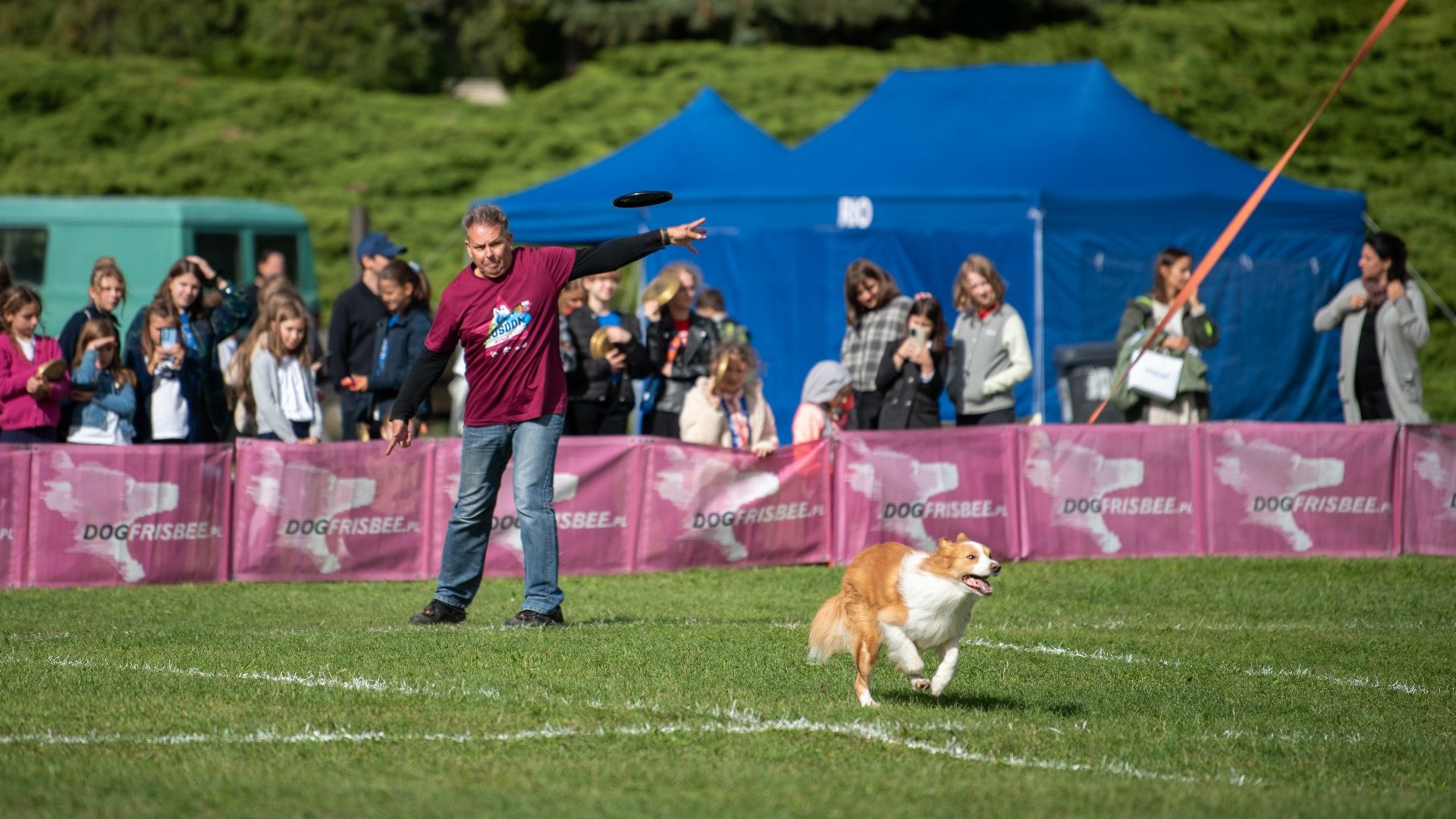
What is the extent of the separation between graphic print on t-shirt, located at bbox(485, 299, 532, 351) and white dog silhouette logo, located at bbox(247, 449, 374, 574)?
335cm

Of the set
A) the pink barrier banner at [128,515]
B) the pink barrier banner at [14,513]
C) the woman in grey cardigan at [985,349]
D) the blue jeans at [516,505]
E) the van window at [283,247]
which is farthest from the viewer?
the van window at [283,247]

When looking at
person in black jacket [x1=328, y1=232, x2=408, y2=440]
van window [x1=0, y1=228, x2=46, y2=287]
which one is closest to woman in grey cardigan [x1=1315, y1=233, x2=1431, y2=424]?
person in black jacket [x1=328, y1=232, x2=408, y2=440]

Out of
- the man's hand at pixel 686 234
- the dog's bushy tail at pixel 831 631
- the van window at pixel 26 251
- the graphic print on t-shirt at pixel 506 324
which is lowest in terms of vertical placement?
the dog's bushy tail at pixel 831 631

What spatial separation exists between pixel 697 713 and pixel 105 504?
A: 5.72m

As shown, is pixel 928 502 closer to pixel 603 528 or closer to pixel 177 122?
pixel 603 528

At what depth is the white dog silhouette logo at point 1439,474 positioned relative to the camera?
41.1 feet

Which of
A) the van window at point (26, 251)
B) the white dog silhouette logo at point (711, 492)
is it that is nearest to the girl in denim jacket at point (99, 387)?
the white dog silhouette logo at point (711, 492)

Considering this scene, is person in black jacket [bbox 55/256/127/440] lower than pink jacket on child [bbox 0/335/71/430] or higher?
higher

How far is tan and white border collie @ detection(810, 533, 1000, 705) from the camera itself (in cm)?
656

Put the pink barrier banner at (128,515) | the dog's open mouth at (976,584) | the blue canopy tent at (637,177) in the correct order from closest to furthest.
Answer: the dog's open mouth at (976,584) < the pink barrier banner at (128,515) < the blue canopy tent at (637,177)

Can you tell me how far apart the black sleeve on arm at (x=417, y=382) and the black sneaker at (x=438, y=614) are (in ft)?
3.33

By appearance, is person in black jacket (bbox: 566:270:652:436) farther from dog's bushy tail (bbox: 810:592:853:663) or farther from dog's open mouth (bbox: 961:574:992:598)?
dog's open mouth (bbox: 961:574:992:598)

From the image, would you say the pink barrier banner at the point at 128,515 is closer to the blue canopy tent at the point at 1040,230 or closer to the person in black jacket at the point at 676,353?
the person in black jacket at the point at 676,353

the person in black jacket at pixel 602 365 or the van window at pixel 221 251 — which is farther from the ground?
the van window at pixel 221 251
